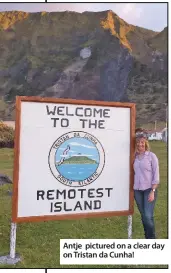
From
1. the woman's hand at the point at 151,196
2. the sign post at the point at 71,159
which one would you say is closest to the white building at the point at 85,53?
the sign post at the point at 71,159

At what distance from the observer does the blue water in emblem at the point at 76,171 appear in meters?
2.69

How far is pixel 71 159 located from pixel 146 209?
2.19ft

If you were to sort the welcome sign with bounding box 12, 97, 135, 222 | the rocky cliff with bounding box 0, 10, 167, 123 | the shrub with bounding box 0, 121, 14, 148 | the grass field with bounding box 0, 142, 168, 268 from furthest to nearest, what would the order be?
the rocky cliff with bounding box 0, 10, 167, 123 < the shrub with bounding box 0, 121, 14, 148 < the grass field with bounding box 0, 142, 168, 268 < the welcome sign with bounding box 12, 97, 135, 222

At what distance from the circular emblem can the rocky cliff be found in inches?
71.5

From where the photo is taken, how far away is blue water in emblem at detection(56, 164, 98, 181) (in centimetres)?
269

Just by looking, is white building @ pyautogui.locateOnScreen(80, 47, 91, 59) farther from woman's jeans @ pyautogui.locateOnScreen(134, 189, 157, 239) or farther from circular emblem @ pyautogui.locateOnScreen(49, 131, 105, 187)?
woman's jeans @ pyautogui.locateOnScreen(134, 189, 157, 239)

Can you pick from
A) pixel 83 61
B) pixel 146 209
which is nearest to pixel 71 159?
pixel 146 209

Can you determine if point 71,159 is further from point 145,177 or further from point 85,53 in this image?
point 85,53

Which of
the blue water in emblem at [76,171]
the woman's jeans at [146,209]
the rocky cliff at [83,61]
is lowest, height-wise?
the woman's jeans at [146,209]

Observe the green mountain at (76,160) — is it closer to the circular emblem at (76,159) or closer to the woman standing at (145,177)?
the circular emblem at (76,159)

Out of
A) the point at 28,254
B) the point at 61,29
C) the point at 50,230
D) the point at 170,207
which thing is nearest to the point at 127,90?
the point at 61,29

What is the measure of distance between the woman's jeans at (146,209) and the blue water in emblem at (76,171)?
401 millimetres

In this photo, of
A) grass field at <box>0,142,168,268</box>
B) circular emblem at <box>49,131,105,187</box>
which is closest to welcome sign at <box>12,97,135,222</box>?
circular emblem at <box>49,131,105,187</box>

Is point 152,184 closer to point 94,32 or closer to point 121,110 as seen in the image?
point 121,110
